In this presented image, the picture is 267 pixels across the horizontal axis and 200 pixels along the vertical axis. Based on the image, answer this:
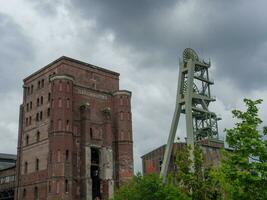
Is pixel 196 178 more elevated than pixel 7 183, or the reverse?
→ pixel 7 183

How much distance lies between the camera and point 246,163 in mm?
21172

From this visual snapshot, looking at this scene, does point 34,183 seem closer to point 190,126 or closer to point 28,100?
point 28,100

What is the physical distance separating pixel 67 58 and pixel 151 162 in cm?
2427

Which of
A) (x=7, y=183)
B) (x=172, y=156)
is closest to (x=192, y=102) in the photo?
(x=172, y=156)

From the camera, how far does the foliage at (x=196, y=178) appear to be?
2222 cm

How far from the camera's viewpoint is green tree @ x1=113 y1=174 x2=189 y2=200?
113 feet

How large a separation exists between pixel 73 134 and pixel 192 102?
78.7 ft

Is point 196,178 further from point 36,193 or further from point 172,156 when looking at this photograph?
point 172,156

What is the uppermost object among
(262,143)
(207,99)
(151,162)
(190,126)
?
(207,99)

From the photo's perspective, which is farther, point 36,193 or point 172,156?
point 172,156

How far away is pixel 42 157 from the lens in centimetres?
6606

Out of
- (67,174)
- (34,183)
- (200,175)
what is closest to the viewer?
(200,175)

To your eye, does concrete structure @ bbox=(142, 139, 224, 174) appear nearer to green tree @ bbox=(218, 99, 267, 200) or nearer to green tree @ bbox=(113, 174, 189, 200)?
green tree @ bbox=(113, 174, 189, 200)

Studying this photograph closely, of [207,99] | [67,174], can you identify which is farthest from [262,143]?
[207,99]
